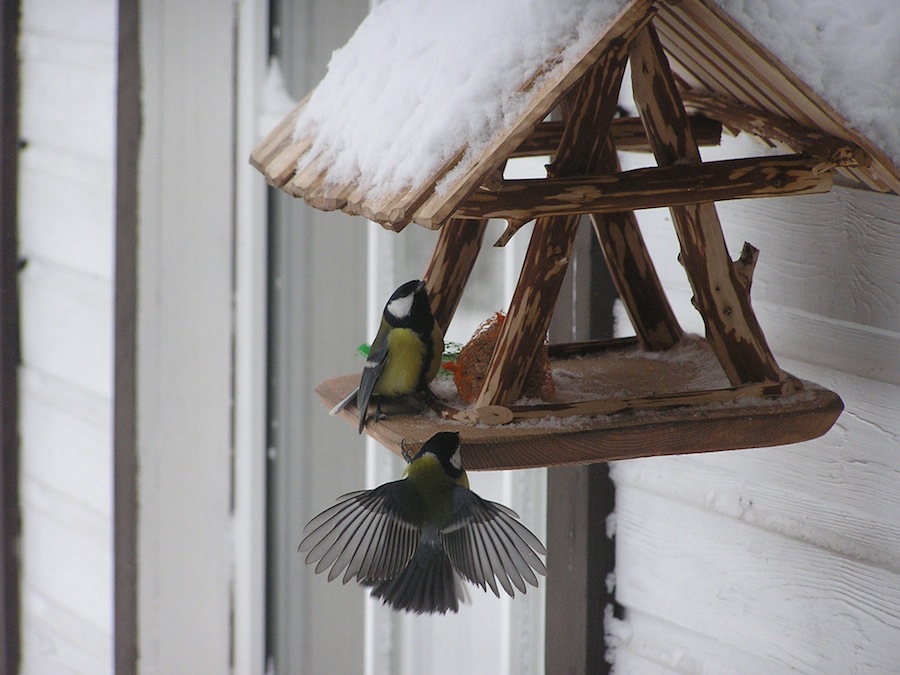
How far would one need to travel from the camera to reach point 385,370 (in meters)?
0.85

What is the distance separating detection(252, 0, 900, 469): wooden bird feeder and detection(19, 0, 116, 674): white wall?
129cm

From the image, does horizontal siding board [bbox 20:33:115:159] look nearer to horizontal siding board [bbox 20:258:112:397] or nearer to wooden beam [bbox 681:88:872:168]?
horizontal siding board [bbox 20:258:112:397]

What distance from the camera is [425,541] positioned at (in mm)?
829

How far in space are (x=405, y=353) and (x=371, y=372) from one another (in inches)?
1.2

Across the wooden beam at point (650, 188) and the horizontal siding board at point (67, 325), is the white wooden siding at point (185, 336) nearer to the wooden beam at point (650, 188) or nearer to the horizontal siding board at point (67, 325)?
the horizontal siding board at point (67, 325)

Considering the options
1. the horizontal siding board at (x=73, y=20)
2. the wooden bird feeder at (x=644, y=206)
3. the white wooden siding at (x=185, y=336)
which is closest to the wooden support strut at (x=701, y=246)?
the wooden bird feeder at (x=644, y=206)

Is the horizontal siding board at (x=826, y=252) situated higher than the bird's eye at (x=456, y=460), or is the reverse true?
the horizontal siding board at (x=826, y=252)

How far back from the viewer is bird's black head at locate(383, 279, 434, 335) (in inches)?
33.5

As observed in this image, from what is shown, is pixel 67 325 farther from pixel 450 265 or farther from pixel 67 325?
pixel 450 265

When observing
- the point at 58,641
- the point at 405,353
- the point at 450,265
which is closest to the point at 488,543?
the point at 405,353

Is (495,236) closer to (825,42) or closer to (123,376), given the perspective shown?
(825,42)

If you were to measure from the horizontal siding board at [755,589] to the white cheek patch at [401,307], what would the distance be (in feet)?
1.47

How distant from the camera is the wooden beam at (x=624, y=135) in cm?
99

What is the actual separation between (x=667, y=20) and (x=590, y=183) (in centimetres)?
17
